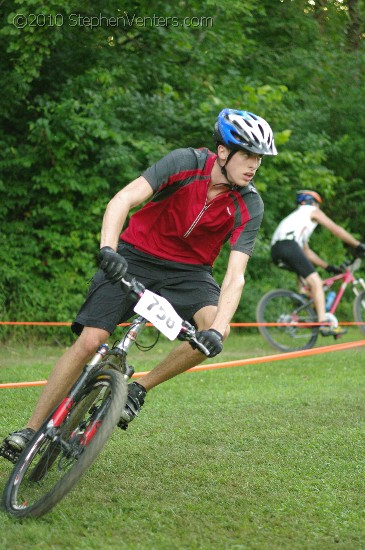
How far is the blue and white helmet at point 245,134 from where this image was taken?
5.21 meters

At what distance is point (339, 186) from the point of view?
18000 millimetres

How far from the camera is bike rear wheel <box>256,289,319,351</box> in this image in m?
12.9

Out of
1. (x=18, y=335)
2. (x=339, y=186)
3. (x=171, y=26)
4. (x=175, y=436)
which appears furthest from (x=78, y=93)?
(x=175, y=436)

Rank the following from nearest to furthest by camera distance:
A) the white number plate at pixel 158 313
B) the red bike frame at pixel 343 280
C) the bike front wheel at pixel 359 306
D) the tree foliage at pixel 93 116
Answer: the white number plate at pixel 158 313 < the tree foliage at pixel 93 116 < the red bike frame at pixel 343 280 < the bike front wheel at pixel 359 306

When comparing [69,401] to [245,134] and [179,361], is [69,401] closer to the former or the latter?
[179,361]

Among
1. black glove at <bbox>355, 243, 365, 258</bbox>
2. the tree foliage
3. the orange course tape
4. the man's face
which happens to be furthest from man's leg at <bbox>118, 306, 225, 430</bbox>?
black glove at <bbox>355, 243, 365, 258</bbox>

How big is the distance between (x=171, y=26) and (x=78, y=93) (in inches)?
65.9

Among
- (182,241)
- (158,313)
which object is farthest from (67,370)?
(182,241)

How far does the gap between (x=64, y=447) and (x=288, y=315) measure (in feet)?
28.1

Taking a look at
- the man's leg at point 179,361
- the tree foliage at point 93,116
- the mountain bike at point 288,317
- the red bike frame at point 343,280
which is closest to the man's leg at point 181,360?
the man's leg at point 179,361

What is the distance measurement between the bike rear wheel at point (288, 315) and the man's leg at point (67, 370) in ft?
25.2

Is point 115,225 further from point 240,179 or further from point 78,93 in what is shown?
point 78,93

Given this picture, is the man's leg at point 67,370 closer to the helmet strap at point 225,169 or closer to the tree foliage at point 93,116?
the helmet strap at point 225,169

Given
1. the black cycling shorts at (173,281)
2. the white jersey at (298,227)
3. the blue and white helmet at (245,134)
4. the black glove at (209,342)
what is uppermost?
the blue and white helmet at (245,134)
